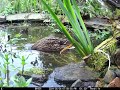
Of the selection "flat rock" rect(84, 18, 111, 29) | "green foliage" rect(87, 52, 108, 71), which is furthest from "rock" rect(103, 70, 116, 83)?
"flat rock" rect(84, 18, 111, 29)

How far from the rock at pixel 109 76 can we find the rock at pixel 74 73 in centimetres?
12

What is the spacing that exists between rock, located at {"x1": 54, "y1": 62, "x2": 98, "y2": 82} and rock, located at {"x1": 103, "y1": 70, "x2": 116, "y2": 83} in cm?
12

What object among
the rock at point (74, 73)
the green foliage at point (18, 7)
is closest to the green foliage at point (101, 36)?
the rock at point (74, 73)

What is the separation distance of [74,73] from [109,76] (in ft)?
1.17

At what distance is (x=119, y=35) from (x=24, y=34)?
1.88 m

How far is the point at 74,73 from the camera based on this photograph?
8.07 ft

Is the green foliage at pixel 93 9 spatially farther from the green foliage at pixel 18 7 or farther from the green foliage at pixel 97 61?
the green foliage at pixel 97 61

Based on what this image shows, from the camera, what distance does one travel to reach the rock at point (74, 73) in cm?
237

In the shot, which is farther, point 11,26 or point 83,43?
point 11,26

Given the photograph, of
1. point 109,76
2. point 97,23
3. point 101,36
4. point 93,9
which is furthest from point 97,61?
point 93,9

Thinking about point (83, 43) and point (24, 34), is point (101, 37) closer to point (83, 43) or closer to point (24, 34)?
point (83, 43)

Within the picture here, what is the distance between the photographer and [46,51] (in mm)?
3213

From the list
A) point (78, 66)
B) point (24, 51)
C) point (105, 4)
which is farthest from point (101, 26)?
point (78, 66)

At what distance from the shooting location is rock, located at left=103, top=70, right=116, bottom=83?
2201 millimetres
